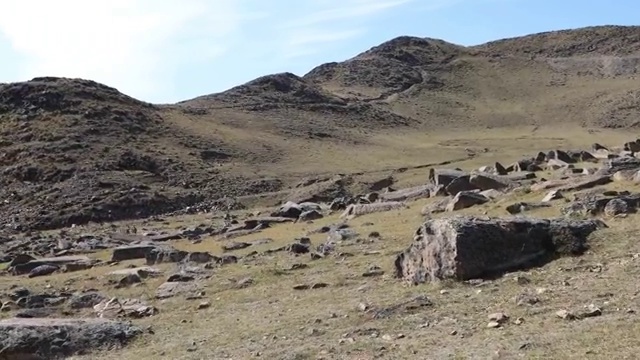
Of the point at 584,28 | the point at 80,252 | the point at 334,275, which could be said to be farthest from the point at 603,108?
the point at 334,275

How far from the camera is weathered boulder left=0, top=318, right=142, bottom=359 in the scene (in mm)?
14320

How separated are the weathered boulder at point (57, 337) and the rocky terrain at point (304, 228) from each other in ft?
0.12

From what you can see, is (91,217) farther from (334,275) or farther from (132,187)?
(334,275)

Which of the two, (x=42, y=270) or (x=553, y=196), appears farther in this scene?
(x=42, y=270)

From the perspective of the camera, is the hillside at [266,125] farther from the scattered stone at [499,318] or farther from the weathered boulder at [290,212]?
the scattered stone at [499,318]

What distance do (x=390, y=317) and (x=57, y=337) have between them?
6005 mm

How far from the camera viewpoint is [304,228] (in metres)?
30.8

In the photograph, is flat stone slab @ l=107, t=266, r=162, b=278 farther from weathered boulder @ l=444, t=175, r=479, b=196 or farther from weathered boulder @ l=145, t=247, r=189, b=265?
weathered boulder @ l=444, t=175, r=479, b=196

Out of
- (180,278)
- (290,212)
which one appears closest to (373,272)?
(180,278)

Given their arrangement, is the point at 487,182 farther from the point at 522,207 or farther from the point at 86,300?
the point at 86,300

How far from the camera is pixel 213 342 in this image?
1357 cm

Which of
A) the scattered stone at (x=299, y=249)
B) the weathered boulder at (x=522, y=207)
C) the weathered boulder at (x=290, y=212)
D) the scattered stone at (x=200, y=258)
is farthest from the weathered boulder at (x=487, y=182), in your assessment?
the scattered stone at (x=200, y=258)

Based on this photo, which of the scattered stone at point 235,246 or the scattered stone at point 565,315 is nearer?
the scattered stone at point 565,315

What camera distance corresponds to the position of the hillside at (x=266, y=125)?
5453 centimetres
